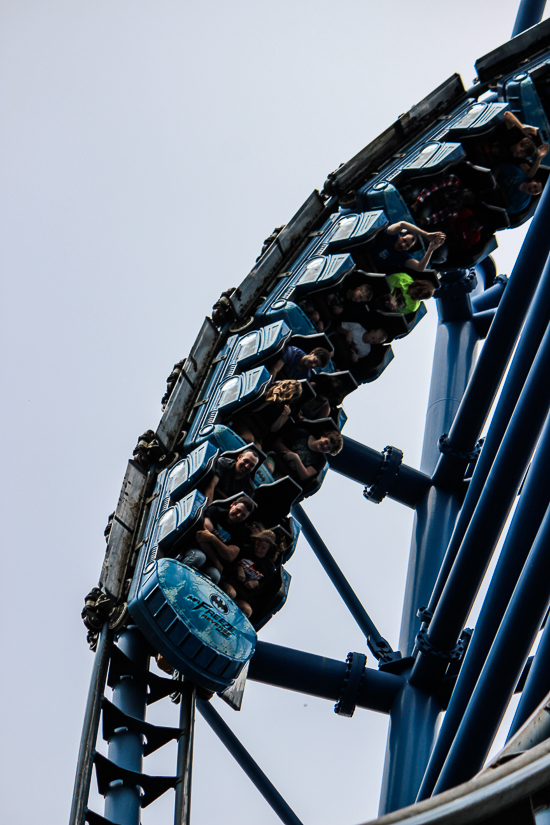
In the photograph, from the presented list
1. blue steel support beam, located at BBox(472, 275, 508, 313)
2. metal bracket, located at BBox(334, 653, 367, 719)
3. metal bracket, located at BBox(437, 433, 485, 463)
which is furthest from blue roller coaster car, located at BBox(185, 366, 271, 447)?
blue steel support beam, located at BBox(472, 275, 508, 313)

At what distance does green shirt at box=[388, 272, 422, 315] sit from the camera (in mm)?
9112

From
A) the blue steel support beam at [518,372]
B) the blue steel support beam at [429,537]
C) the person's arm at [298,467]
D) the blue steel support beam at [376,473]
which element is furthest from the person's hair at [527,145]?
the blue steel support beam at [518,372]

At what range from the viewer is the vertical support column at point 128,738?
5742 mm

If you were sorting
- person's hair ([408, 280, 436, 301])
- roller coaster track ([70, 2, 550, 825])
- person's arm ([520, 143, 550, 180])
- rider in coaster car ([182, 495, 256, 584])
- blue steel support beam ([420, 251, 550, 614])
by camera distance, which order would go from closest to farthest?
roller coaster track ([70, 2, 550, 825])
blue steel support beam ([420, 251, 550, 614])
rider in coaster car ([182, 495, 256, 584])
person's hair ([408, 280, 436, 301])
person's arm ([520, 143, 550, 180])

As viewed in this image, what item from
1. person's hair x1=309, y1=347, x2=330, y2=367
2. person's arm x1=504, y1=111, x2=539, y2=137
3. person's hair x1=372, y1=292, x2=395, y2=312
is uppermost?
person's arm x1=504, y1=111, x2=539, y2=137

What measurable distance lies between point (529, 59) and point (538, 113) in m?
0.90

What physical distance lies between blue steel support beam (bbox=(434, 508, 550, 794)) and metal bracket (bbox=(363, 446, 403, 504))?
472 centimetres

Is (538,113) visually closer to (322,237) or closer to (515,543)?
(322,237)

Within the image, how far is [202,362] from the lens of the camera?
8945mm

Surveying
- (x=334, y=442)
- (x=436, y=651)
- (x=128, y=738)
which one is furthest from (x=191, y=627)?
(x=334, y=442)

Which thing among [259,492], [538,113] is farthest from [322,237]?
[259,492]

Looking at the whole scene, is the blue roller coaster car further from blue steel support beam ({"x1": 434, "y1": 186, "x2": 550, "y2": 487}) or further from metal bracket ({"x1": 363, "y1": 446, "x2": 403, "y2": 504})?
blue steel support beam ({"x1": 434, "y1": 186, "x2": 550, "y2": 487})

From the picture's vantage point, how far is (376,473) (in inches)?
356

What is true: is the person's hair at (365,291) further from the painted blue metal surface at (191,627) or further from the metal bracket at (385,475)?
the painted blue metal surface at (191,627)
